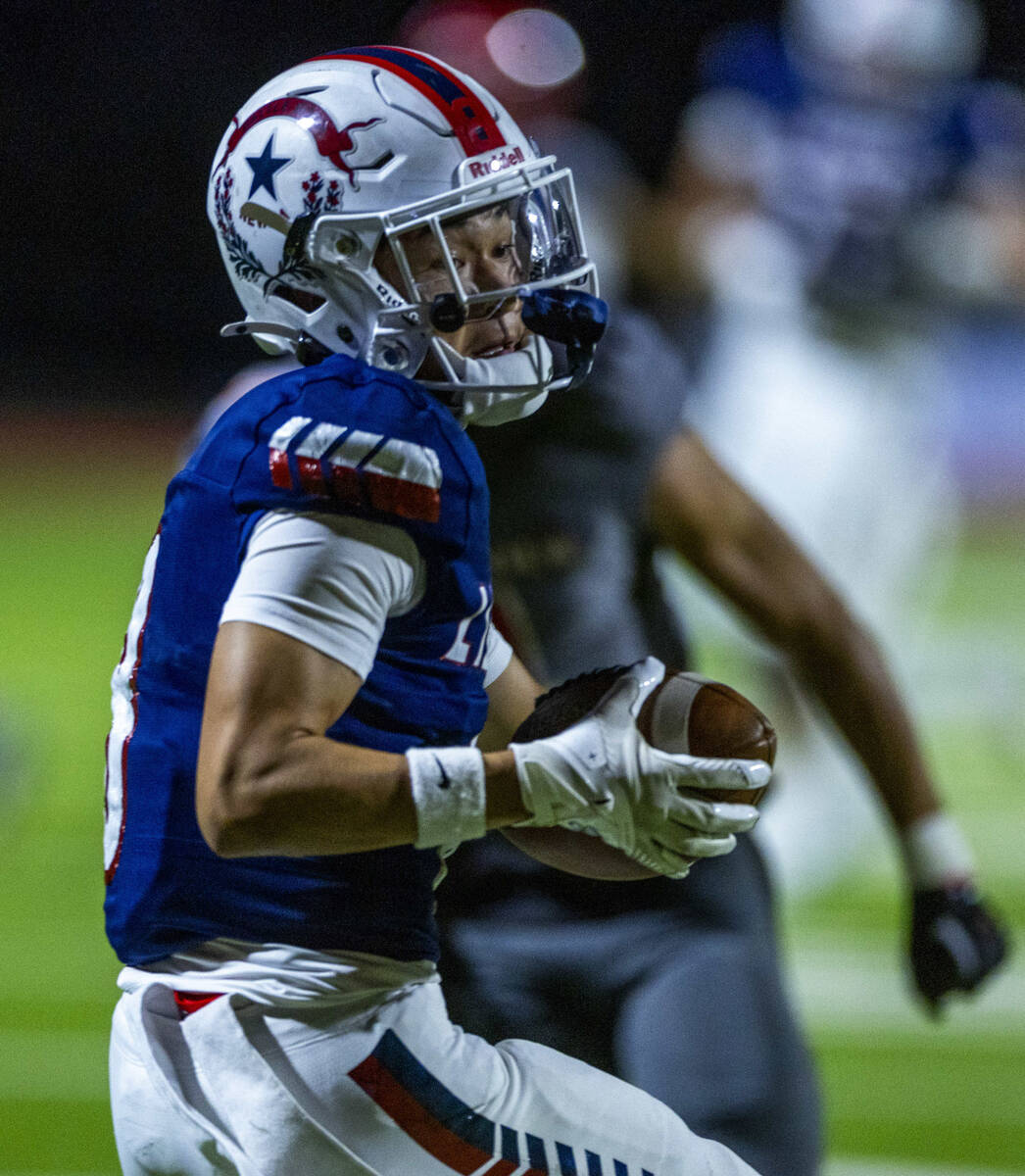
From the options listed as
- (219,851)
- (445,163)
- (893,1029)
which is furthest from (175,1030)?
(893,1029)

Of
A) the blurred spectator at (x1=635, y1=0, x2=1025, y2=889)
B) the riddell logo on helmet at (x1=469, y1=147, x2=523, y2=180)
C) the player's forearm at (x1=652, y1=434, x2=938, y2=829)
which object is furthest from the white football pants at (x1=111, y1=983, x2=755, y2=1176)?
the blurred spectator at (x1=635, y1=0, x2=1025, y2=889)

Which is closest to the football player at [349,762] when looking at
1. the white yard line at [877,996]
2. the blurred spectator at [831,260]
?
the white yard line at [877,996]

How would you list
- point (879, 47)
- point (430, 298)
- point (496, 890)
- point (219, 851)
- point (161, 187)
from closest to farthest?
point (219, 851) → point (430, 298) → point (496, 890) → point (879, 47) → point (161, 187)

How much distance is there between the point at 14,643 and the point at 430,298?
788cm

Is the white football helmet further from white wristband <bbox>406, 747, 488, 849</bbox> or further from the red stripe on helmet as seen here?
white wristband <bbox>406, 747, 488, 849</bbox>

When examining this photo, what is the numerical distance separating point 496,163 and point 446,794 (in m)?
0.68

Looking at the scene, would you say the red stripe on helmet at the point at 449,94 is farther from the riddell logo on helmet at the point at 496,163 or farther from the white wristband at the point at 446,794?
the white wristband at the point at 446,794

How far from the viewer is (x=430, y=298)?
1773 mm

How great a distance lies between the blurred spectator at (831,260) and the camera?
5.51 meters

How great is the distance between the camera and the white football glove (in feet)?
4.97

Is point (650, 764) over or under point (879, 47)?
over

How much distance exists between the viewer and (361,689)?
160 centimetres

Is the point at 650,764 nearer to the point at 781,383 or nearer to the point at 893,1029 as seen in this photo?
the point at 893,1029

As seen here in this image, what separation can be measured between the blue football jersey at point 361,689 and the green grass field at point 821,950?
174cm
